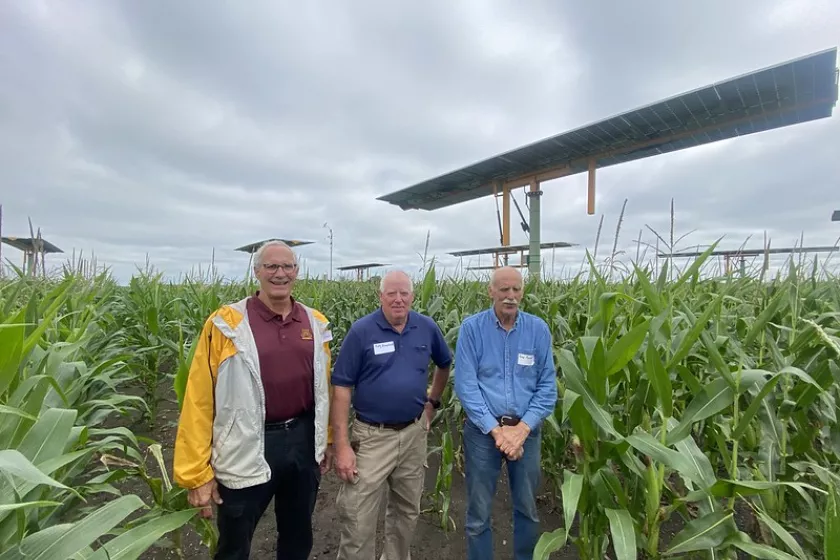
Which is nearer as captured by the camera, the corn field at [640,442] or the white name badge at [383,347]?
the corn field at [640,442]

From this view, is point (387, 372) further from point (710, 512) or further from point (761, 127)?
point (761, 127)

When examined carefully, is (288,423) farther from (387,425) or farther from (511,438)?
(511,438)

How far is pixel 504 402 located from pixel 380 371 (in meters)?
0.75

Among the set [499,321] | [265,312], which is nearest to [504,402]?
[499,321]

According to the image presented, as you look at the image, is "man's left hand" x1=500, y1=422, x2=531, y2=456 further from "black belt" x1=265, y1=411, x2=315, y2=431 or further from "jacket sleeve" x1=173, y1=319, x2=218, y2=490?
"jacket sleeve" x1=173, y1=319, x2=218, y2=490

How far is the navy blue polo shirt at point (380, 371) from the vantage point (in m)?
2.36

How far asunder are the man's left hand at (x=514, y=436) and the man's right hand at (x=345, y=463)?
2.80ft

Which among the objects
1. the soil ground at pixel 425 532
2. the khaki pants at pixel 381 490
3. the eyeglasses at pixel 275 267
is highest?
the eyeglasses at pixel 275 267

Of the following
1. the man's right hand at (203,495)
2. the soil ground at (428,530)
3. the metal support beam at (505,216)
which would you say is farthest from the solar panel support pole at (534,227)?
the man's right hand at (203,495)

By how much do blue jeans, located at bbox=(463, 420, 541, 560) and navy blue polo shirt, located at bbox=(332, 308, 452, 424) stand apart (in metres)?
0.48

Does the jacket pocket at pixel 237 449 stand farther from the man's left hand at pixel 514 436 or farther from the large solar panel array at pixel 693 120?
the large solar panel array at pixel 693 120

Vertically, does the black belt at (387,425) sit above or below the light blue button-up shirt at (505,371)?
below

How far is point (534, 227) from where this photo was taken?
7102 millimetres

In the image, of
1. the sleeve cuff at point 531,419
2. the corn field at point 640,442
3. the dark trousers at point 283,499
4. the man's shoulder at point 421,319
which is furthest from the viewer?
the man's shoulder at point 421,319
